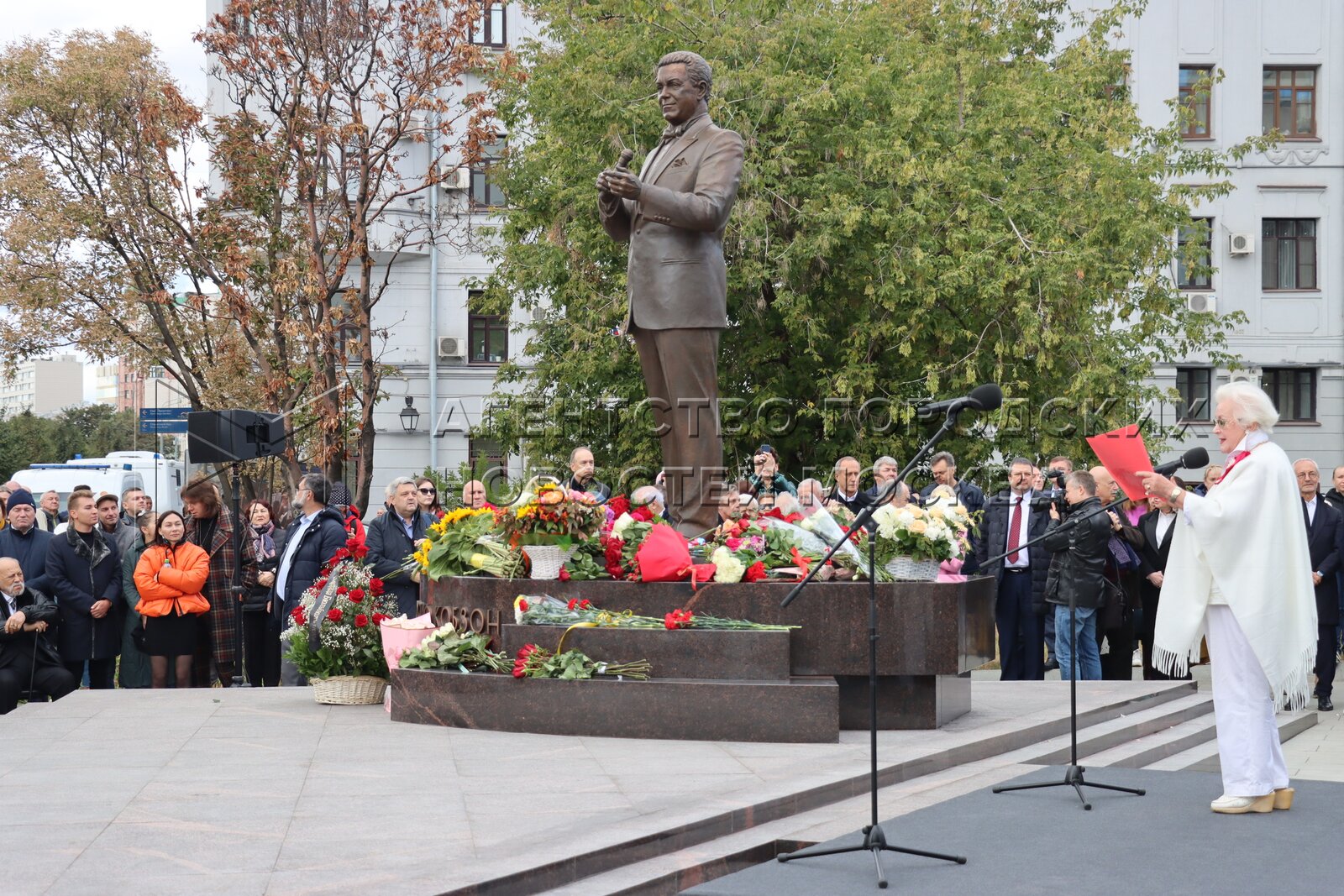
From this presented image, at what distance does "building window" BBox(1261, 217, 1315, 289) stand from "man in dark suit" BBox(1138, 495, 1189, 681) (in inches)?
949

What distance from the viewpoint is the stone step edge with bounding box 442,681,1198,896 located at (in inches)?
224

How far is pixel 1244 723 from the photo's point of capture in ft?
23.3

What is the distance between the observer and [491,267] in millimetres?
35812

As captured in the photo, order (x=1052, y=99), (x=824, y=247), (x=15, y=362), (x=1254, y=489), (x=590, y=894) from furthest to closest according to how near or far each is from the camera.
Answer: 1. (x=15, y=362)
2. (x=1052, y=99)
3. (x=824, y=247)
4. (x=1254, y=489)
5. (x=590, y=894)

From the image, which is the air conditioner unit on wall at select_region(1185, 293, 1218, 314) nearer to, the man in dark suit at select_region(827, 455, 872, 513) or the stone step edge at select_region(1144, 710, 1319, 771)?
the man in dark suit at select_region(827, 455, 872, 513)

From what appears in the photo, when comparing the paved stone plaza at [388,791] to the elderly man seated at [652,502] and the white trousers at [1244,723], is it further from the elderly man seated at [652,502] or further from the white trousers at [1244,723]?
the elderly man seated at [652,502]

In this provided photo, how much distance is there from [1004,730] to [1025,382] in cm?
1227

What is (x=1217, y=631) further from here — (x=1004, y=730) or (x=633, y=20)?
(x=633, y=20)

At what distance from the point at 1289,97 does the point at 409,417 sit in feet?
70.6

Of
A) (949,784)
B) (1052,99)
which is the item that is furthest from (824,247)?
(949,784)

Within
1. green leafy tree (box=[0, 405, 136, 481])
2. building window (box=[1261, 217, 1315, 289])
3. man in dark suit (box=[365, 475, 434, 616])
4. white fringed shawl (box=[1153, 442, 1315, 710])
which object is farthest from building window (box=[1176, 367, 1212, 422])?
green leafy tree (box=[0, 405, 136, 481])

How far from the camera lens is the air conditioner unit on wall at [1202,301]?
3400cm

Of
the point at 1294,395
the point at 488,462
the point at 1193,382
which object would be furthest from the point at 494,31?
the point at 1294,395

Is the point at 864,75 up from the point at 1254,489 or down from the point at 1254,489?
up
